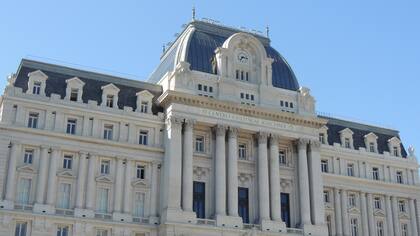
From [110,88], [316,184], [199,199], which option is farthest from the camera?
[316,184]

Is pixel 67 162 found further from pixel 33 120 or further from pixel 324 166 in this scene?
pixel 324 166

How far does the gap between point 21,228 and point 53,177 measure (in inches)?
242

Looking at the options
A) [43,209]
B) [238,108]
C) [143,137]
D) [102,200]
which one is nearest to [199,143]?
[238,108]

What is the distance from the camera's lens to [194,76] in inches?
2876

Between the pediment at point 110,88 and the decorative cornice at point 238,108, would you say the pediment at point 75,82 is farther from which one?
the decorative cornice at point 238,108

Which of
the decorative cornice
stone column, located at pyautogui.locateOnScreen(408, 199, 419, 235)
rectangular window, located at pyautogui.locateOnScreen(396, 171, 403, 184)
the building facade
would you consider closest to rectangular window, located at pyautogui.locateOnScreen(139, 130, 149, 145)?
the building facade

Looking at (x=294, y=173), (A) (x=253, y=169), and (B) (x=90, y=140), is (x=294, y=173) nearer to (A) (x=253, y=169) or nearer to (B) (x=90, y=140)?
(A) (x=253, y=169)

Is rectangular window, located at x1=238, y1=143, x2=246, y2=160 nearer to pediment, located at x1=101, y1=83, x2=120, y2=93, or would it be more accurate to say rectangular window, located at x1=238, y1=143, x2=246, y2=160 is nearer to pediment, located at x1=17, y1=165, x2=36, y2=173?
pediment, located at x1=101, y1=83, x2=120, y2=93

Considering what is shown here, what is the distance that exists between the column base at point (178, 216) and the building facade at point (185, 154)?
12cm

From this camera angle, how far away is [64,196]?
64.7m

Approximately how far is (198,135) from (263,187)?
9.66 metres

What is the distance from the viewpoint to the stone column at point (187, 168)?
6656 cm

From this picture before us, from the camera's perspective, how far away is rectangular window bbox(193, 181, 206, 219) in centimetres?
6844

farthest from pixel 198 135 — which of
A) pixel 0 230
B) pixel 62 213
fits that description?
pixel 0 230
